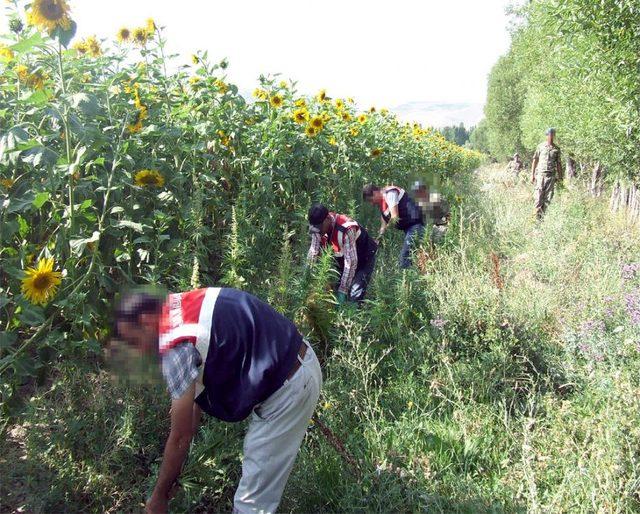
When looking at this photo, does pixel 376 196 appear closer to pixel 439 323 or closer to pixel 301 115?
pixel 301 115

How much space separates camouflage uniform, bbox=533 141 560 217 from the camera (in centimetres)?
1010

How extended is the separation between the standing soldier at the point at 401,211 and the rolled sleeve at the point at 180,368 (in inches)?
179

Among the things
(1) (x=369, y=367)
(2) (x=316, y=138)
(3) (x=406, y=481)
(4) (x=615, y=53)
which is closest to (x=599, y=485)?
(3) (x=406, y=481)

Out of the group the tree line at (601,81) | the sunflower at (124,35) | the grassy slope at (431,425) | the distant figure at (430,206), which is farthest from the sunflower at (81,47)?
the tree line at (601,81)

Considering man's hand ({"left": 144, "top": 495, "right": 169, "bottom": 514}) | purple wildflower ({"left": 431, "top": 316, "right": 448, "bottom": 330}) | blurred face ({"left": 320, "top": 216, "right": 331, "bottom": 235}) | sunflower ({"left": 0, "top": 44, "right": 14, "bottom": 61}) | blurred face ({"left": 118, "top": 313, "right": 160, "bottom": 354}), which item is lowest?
purple wildflower ({"left": 431, "top": 316, "right": 448, "bottom": 330})

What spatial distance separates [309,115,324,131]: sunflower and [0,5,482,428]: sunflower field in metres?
0.01

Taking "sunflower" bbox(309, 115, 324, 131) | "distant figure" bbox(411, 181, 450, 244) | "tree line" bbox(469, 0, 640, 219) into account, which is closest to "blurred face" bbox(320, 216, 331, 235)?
"sunflower" bbox(309, 115, 324, 131)

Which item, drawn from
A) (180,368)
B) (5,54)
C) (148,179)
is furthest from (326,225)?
(180,368)

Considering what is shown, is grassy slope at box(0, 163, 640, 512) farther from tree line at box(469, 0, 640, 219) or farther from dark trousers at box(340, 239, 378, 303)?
tree line at box(469, 0, 640, 219)

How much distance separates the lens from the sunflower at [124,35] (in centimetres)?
471

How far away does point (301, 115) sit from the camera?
6.35 meters

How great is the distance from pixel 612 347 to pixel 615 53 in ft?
14.1

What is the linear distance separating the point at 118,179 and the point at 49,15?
1163mm

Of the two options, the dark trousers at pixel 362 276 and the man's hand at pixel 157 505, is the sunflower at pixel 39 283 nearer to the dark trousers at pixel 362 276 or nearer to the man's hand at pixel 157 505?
the man's hand at pixel 157 505
